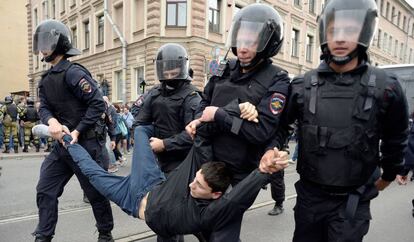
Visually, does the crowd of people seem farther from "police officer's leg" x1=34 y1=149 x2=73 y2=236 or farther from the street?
the street

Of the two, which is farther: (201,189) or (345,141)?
(201,189)

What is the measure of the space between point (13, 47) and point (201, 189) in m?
35.7

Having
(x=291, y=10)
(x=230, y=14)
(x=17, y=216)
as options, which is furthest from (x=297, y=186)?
(x=291, y=10)

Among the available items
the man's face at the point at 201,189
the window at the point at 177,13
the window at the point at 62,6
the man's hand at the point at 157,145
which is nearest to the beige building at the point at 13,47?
the window at the point at 62,6

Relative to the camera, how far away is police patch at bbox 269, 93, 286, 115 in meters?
2.01

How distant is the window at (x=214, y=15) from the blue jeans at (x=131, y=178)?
48.9ft

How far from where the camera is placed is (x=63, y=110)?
10.4 feet

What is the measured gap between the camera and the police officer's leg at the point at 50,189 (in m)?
3.00

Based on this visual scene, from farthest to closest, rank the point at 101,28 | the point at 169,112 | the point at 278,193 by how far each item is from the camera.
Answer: the point at 101,28, the point at 278,193, the point at 169,112

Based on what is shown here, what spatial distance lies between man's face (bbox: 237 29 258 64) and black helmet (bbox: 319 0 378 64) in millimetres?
443

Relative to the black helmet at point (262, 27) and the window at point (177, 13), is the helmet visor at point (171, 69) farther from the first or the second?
the window at point (177, 13)

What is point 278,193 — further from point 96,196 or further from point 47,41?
point 47,41

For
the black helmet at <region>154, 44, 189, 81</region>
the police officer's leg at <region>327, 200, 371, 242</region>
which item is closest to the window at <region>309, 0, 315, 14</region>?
the black helmet at <region>154, 44, 189, 81</region>

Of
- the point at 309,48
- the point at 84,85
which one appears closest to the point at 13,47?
the point at 309,48
